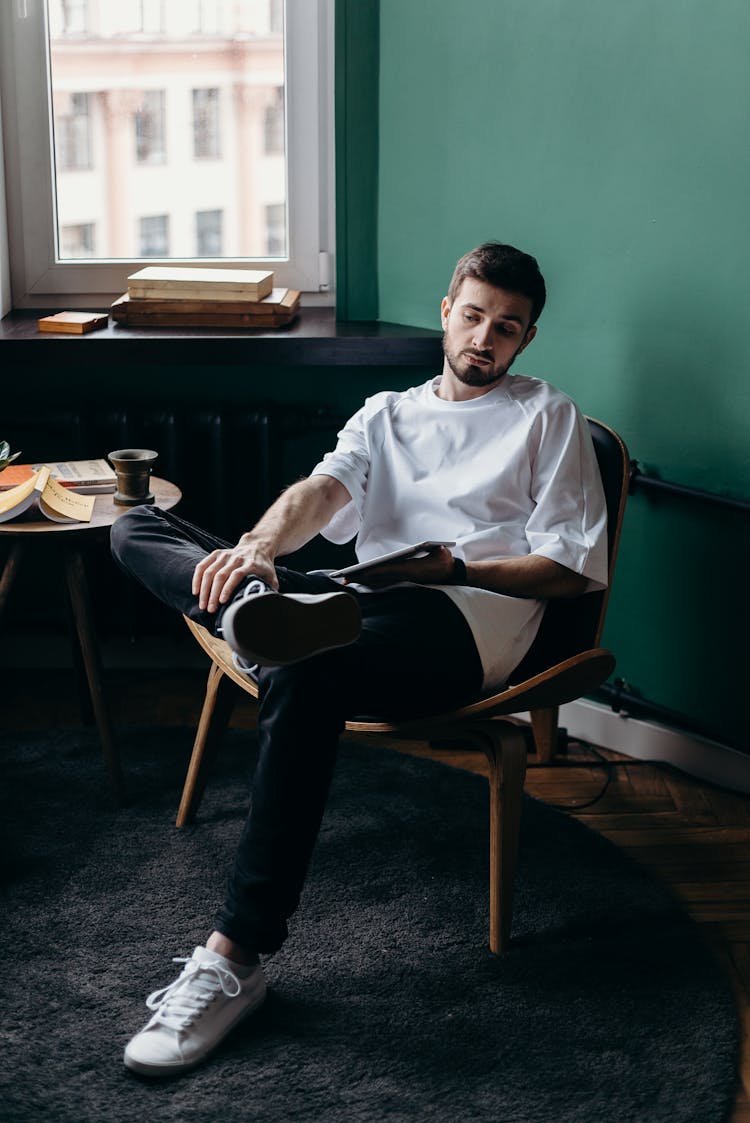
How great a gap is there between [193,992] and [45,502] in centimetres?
93

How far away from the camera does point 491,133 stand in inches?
94.5

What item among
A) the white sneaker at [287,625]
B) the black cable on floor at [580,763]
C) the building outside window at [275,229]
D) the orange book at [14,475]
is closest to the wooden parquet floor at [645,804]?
the black cable on floor at [580,763]

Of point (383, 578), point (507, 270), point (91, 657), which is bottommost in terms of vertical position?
point (91, 657)

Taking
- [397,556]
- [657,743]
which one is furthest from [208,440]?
[657,743]

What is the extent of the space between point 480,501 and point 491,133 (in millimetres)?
890

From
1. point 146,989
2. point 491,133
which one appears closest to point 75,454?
point 491,133

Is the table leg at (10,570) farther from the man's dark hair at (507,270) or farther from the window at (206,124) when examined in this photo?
the window at (206,124)

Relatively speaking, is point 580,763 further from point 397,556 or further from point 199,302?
point 199,302

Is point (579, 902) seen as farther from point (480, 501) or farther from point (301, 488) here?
point (301, 488)

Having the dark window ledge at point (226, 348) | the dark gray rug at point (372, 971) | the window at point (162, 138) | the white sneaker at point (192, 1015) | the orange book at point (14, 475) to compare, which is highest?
the window at point (162, 138)

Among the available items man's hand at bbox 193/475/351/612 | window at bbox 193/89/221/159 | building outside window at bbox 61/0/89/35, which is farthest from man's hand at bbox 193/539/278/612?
building outside window at bbox 61/0/89/35

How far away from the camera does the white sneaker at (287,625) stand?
1.47 meters

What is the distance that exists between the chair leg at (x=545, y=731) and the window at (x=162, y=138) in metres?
1.21

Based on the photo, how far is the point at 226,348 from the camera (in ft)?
8.27
